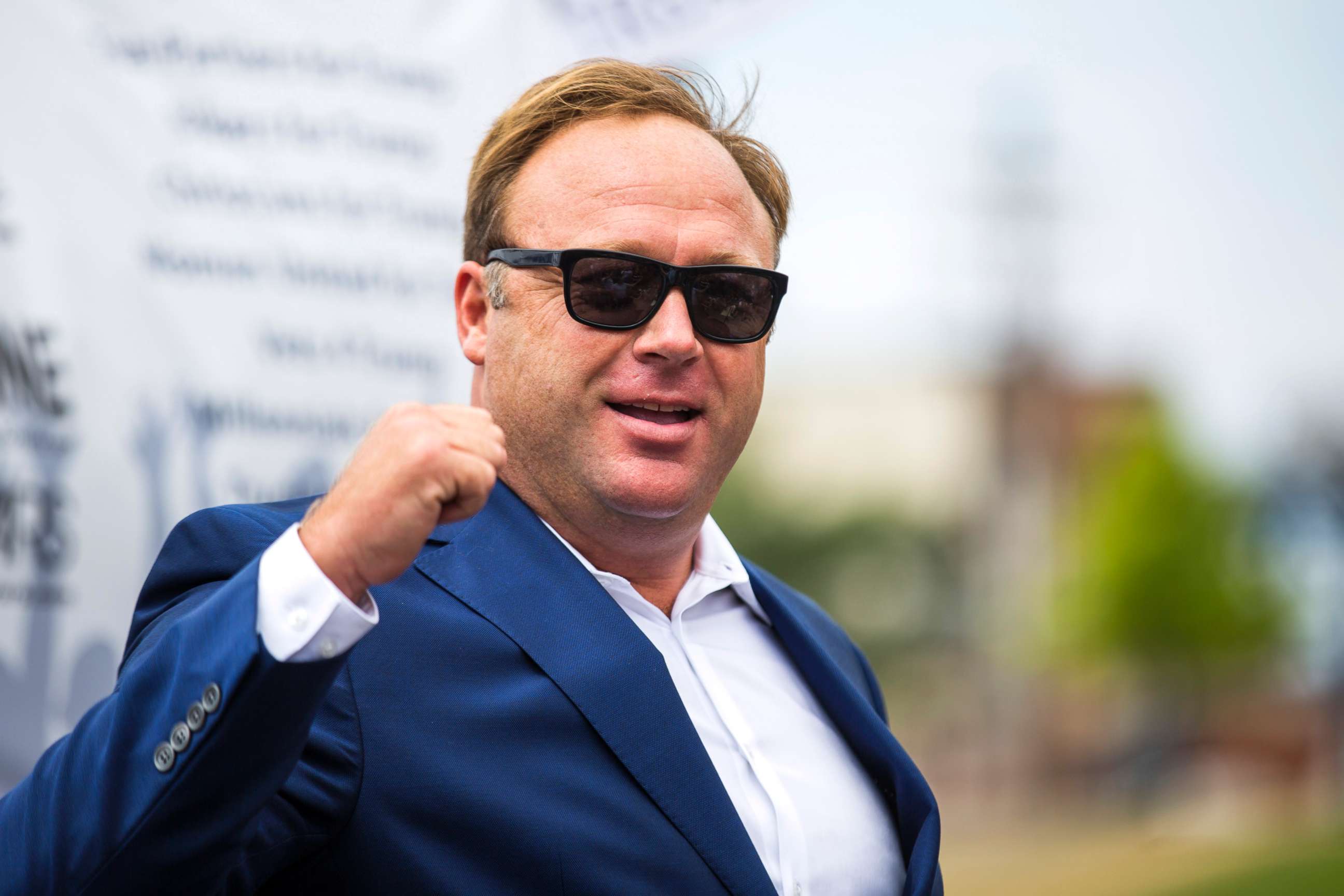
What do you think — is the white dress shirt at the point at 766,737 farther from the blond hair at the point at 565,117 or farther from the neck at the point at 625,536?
the blond hair at the point at 565,117

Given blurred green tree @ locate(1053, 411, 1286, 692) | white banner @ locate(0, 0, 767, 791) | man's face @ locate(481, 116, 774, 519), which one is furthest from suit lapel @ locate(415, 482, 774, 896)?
blurred green tree @ locate(1053, 411, 1286, 692)

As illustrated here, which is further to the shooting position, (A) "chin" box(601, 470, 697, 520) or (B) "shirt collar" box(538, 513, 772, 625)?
(B) "shirt collar" box(538, 513, 772, 625)

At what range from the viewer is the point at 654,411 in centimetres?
235

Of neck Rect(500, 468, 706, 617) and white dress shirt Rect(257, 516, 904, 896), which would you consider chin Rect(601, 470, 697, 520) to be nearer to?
neck Rect(500, 468, 706, 617)

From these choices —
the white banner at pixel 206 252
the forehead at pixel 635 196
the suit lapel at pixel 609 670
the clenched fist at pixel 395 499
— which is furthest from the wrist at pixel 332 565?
the white banner at pixel 206 252

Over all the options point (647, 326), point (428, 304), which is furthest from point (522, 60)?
point (647, 326)

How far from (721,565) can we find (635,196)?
29.4 inches

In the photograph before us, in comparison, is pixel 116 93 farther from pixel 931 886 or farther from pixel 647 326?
pixel 931 886

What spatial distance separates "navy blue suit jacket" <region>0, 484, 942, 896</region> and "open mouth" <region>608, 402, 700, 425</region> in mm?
242

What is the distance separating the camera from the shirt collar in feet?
8.60

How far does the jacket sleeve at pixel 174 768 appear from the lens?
1.46 metres

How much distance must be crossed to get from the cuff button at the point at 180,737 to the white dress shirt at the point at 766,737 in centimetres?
87

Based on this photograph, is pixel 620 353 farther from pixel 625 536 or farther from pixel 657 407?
pixel 625 536

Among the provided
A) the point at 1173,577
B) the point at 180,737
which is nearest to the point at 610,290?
the point at 180,737
